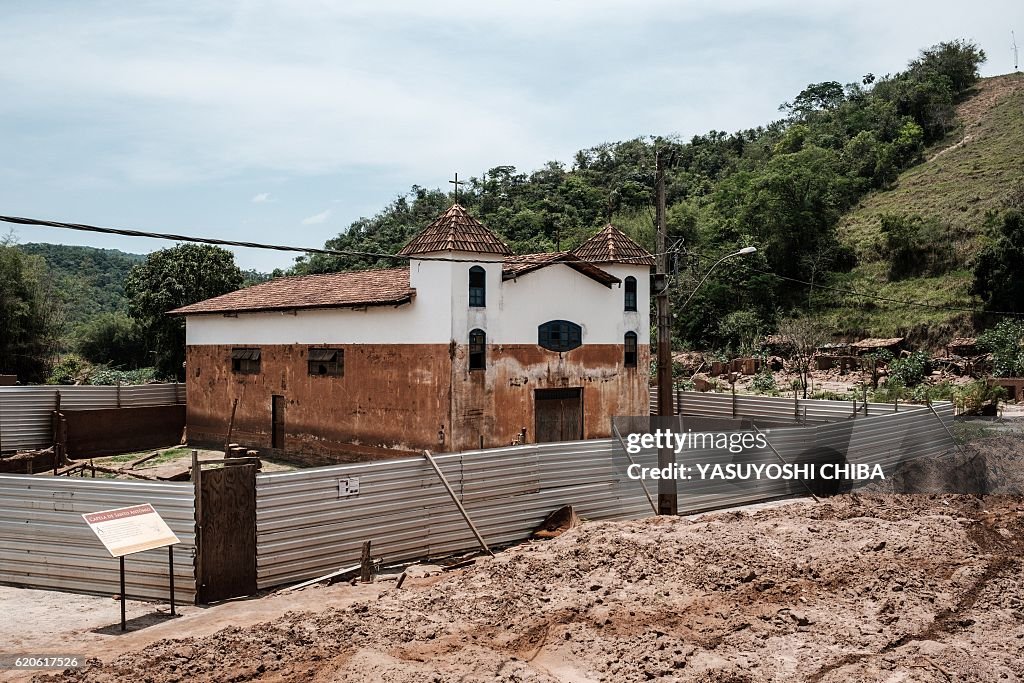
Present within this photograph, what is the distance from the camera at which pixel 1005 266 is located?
165 feet

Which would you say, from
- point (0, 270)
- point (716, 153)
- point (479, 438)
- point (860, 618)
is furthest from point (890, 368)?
point (716, 153)

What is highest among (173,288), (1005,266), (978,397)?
(1005,266)

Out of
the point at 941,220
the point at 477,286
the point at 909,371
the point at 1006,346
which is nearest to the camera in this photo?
the point at 477,286

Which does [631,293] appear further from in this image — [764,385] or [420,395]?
[764,385]

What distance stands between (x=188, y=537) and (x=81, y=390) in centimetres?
2022

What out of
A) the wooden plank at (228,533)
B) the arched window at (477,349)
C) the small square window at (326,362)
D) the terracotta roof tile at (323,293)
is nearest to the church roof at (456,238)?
the terracotta roof tile at (323,293)

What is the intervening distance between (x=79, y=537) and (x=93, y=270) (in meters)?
126

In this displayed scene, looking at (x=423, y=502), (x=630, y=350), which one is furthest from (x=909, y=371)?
(x=423, y=502)

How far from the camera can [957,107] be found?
329 ft

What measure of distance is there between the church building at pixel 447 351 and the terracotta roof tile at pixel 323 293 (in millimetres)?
97

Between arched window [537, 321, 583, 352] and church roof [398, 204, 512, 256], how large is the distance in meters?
2.60

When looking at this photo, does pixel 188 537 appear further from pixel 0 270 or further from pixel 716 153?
pixel 716 153

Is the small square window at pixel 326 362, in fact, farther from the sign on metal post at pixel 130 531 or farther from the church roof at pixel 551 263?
the sign on metal post at pixel 130 531

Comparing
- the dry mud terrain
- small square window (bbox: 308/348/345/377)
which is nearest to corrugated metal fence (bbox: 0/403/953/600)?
the dry mud terrain
